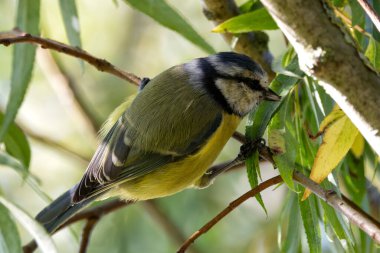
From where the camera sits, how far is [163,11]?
5.43ft

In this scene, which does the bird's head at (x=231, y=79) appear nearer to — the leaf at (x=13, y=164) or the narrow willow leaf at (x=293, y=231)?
the narrow willow leaf at (x=293, y=231)

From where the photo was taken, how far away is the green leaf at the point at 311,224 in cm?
129

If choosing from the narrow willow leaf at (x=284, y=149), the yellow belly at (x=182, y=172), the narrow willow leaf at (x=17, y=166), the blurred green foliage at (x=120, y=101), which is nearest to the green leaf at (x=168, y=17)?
the blurred green foliage at (x=120, y=101)

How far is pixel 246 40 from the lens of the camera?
6.07 ft

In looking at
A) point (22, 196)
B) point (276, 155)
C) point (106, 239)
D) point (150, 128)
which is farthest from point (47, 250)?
point (22, 196)

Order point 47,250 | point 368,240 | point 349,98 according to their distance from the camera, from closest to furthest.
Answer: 1. point 349,98
2. point 47,250
3. point 368,240

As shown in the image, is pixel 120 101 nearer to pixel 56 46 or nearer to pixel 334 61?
pixel 56 46

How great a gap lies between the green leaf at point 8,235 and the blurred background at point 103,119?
100 cm

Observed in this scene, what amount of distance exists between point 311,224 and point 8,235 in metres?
0.63

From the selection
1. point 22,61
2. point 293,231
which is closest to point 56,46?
point 22,61

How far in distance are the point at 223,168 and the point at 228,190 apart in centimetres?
107

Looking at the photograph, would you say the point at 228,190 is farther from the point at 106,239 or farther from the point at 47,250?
the point at 47,250

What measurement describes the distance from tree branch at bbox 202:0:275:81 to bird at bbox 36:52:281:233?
94 millimetres

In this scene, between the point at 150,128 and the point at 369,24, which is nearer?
the point at 369,24
